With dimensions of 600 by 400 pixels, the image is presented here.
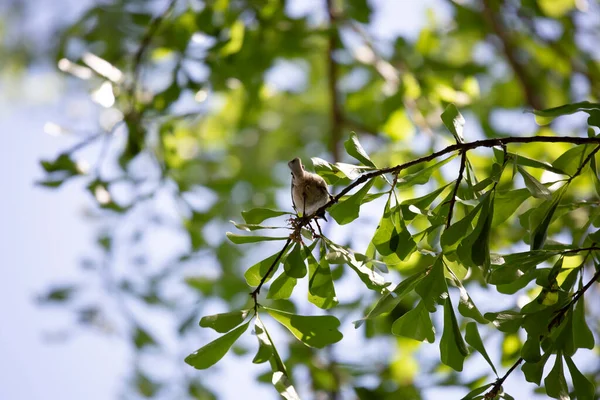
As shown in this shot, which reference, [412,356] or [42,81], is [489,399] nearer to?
[412,356]

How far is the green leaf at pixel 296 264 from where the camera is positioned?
2.69ft

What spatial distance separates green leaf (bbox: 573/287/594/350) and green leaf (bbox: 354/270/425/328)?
0.21 m

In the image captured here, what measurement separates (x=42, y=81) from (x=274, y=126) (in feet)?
3.79

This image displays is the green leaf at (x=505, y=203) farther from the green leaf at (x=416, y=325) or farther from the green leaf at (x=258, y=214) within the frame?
the green leaf at (x=258, y=214)

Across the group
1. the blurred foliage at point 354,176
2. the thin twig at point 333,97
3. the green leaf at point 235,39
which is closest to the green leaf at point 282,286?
the blurred foliage at point 354,176

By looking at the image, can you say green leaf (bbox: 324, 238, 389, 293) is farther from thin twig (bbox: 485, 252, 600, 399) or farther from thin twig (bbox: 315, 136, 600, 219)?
thin twig (bbox: 485, 252, 600, 399)

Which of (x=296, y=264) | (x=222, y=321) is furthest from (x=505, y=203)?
(x=222, y=321)

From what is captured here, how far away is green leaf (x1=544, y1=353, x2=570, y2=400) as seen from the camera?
31.6 inches

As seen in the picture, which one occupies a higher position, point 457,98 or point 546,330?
point 546,330

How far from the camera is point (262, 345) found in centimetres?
85

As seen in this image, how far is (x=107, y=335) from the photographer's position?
231cm

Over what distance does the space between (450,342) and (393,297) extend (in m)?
0.09

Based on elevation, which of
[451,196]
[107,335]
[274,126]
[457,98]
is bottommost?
[107,335]

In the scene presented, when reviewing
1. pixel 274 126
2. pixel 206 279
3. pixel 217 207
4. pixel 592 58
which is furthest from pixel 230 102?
pixel 592 58
